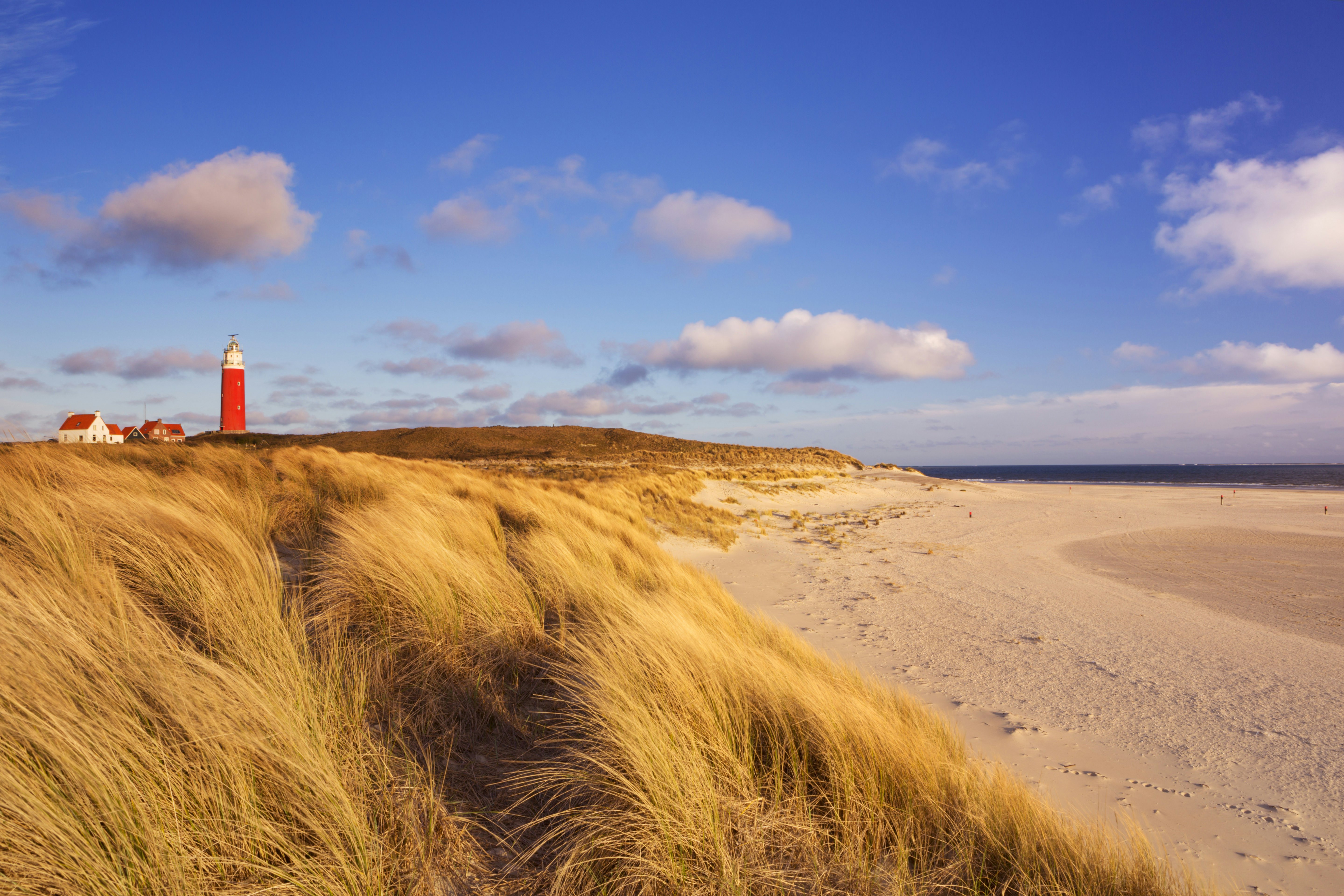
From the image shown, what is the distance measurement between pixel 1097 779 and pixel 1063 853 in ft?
6.29

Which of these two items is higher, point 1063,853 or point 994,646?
point 1063,853

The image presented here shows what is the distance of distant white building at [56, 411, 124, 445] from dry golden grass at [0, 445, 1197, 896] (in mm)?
37643

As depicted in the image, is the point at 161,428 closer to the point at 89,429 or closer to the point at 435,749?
the point at 89,429

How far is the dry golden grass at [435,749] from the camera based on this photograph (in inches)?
80.9

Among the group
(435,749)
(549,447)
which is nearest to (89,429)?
(549,447)

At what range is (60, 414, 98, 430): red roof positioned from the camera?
35500mm

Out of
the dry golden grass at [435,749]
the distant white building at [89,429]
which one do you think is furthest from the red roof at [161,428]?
the dry golden grass at [435,749]

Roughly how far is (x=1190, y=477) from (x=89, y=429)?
108746mm

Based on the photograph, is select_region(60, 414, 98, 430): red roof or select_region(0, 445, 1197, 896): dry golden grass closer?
A: select_region(0, 445, 1197, 896): dry golden grass

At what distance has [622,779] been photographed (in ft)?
8.29

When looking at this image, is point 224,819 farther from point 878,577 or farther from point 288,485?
point 878,577

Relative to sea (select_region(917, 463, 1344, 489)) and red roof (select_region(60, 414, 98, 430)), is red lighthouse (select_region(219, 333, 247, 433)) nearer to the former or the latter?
red roof (select_region(60, 414, 98, 430))

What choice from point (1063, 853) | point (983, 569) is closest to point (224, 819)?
point (1063, 853)

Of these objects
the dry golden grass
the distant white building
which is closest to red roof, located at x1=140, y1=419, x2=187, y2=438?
the distant white building
